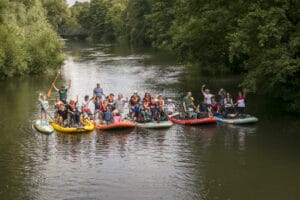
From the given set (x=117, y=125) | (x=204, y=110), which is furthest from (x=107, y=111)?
(x=204, y=110)

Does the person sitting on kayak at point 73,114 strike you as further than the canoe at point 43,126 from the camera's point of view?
Yes

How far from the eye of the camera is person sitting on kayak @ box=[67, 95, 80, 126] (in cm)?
2430

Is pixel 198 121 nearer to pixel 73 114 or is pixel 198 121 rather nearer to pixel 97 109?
pixel 97 109

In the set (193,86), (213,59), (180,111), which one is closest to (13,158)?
(180,111)

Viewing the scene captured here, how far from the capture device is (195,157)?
19797mm

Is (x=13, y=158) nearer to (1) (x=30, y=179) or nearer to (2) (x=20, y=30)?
(1) (x=30, y=179)

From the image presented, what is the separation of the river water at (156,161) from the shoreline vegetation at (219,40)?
7.75 ft

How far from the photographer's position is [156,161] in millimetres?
19359

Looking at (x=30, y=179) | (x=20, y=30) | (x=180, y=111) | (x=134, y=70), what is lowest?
(x=30, y=179)

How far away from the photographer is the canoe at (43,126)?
24031 mm

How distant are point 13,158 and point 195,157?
23.2 feet

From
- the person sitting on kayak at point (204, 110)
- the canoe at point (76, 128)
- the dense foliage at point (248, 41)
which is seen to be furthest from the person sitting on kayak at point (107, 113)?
the dense foliage at point (248, 41)

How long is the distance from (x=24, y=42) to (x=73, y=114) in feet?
79.3

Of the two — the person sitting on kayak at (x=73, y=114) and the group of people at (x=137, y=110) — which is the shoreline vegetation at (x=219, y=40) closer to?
the group of people at (x=137, y=110)
